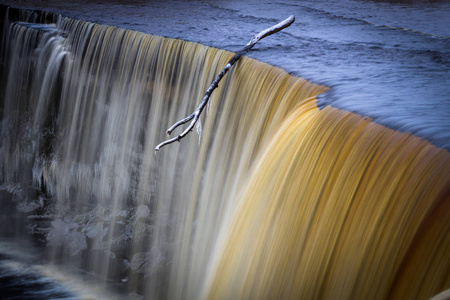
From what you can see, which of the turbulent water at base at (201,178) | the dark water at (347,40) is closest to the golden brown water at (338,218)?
the turbulent water at base at (201,178)

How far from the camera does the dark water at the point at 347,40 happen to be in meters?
3.89

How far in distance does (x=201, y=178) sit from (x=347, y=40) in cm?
209

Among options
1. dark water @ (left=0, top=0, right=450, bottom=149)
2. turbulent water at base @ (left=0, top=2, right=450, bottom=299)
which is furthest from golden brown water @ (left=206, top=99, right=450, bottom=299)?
dark water @ (left=0, top=0, right=450, bottom=149)

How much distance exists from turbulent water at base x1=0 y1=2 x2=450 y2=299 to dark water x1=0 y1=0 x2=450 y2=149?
0.23m

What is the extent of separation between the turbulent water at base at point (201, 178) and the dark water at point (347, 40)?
23cm

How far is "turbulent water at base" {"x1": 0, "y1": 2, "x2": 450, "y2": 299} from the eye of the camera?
2928 mm

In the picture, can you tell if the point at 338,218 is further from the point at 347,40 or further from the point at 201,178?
the point at 347,40

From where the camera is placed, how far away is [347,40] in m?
6.43

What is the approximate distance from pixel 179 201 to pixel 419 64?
2671 mm

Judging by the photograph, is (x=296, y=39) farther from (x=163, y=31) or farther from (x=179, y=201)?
(x=179, y=201)

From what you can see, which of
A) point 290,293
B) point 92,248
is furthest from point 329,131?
point 92,248

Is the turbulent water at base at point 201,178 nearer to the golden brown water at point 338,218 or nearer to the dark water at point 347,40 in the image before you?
the golden brown water at point 338,218

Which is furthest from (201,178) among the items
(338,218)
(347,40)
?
(338,218)

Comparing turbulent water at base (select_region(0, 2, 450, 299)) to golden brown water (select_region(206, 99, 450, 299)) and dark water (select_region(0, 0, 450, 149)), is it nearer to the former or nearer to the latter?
golden brown water (select_region(206, 99, 450, 299))
